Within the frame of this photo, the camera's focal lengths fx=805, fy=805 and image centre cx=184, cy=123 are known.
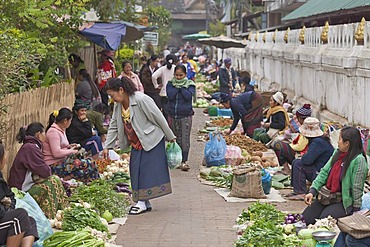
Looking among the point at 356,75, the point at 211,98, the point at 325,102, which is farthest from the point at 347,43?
the point at 211,98

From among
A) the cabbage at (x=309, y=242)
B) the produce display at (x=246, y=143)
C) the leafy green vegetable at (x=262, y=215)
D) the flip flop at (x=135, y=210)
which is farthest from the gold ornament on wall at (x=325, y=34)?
the cabbage at (x=309, y=242)

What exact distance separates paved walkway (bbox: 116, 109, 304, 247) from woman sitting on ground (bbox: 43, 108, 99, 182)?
1.12m

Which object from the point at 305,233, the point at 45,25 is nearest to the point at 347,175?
the point at 305,233

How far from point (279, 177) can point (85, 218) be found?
4.62 metres

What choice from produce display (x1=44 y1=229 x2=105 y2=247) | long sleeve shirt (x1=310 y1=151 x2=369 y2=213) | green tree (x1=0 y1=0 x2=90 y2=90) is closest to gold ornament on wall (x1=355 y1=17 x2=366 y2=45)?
green tree (x1=0 y1=0 x2=90 y2=90)

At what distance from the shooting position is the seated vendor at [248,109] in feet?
53.9

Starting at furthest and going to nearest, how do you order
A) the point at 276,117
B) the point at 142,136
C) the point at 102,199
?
the point at 276,117 → the point at 142,136 → the point at 102,199

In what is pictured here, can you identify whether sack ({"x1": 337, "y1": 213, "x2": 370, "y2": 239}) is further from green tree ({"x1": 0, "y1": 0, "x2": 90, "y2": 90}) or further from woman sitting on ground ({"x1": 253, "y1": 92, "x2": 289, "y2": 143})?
woman sitting on ground ({"x1": 253, "y1": 92, "x2": 289, "y2": 143})

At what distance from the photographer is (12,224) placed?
714cm

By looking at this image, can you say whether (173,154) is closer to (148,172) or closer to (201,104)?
(148,172)

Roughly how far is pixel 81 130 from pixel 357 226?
6980 mm

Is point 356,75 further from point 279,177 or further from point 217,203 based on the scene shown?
point 217,203

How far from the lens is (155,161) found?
10.2 m

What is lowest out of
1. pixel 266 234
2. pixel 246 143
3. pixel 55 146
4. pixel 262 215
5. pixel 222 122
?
pixel 222 122
